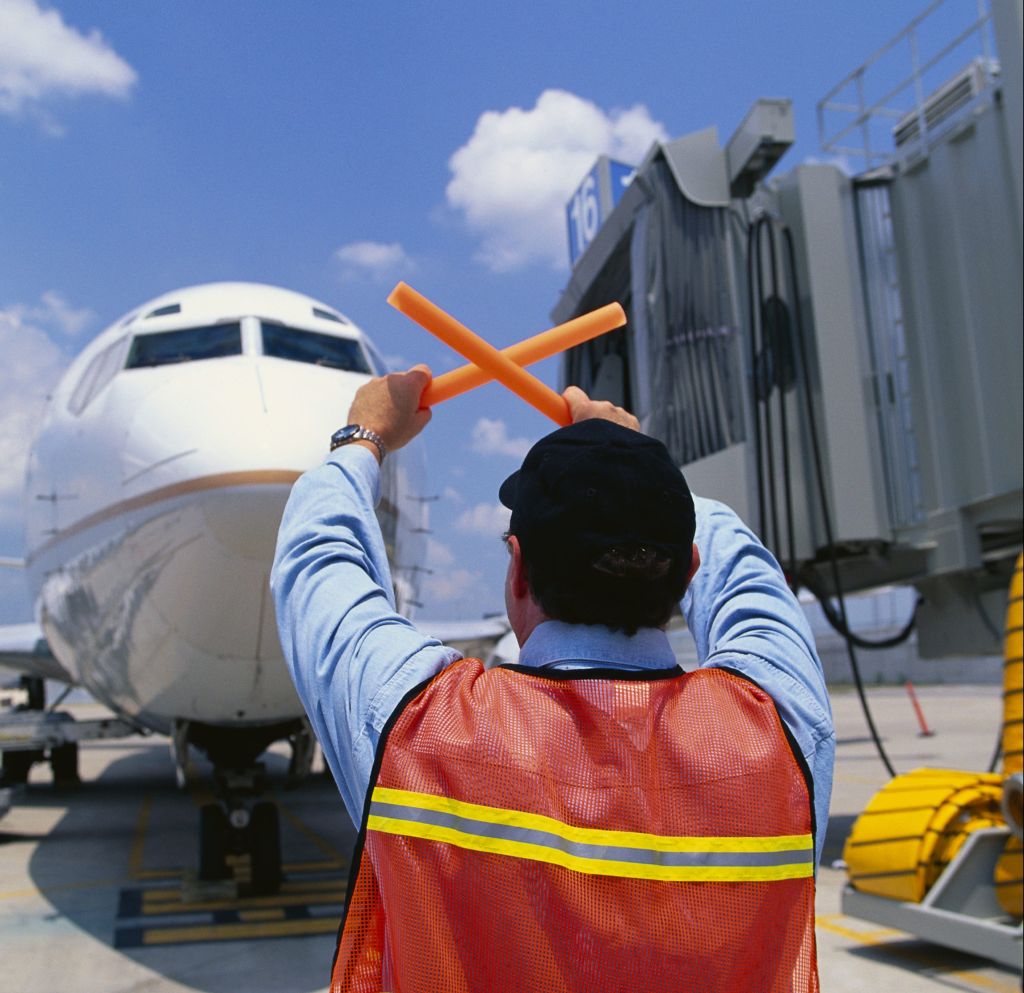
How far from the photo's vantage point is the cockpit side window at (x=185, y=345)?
19.6 ft

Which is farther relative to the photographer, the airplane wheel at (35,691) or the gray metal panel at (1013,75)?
the airplane wheel at (35,691)

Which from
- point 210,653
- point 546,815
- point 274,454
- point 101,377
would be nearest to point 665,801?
point 546,815

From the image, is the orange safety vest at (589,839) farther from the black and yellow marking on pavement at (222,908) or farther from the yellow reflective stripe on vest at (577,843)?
the black and yellow marking on pavement at (222,908)

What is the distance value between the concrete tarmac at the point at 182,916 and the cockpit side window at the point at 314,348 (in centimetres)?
341

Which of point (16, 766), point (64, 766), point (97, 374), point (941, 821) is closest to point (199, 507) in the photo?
point (97, 374)

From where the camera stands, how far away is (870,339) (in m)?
7.04

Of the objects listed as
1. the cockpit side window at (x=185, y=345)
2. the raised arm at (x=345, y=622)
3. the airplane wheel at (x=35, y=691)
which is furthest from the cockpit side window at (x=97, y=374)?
the airplane wheel at (x=35, y=691)

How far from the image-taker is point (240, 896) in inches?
274

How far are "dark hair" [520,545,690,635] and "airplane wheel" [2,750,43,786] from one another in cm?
1333

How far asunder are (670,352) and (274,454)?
4124 mm

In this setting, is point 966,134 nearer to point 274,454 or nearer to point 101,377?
point 274,454

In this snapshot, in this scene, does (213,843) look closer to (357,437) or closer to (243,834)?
(243,834)

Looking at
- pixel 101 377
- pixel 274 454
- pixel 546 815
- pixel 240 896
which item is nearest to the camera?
pixel 546 815

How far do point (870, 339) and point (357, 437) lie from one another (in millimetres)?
6159
